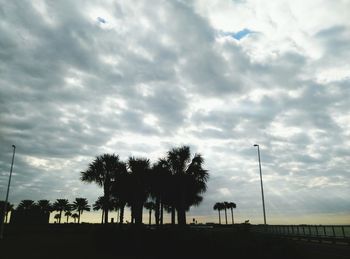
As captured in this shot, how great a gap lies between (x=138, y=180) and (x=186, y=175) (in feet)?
18.6

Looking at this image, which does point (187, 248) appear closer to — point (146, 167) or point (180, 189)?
point (180, 189)

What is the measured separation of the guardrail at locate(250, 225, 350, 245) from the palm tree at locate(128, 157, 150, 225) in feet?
54.7

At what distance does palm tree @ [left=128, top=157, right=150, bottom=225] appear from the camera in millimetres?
33594

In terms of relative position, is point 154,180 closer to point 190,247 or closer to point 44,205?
point 190,247

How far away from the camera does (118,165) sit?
3647cm

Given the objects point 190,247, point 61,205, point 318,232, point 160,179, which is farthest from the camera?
point 61,205

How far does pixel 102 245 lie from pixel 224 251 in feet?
41.3

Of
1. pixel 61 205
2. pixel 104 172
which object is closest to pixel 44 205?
pixel 61 205

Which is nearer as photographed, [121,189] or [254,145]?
[121,189]

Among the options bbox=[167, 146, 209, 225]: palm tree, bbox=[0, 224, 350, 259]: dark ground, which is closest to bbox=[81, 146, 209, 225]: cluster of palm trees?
bbox=[167, 146, 209, 225]: palm tree

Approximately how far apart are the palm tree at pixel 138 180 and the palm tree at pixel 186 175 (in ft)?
10.1

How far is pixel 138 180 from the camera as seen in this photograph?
34.0 m

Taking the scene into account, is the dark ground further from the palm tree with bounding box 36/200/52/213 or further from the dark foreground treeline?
the palm tree with bounding box 36/200/52/213

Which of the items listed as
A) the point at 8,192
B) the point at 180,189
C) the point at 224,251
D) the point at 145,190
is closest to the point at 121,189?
the point at 145,190
